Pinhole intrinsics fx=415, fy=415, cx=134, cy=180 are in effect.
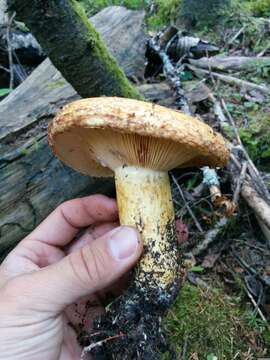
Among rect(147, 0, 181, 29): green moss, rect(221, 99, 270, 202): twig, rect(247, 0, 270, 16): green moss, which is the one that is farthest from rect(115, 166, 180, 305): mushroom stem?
rect(247, 0, 270, 16): green moss

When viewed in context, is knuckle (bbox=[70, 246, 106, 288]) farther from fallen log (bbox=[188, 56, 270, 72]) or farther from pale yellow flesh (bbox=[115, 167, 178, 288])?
fallen log (bbox=[188, 56, 270, 72])

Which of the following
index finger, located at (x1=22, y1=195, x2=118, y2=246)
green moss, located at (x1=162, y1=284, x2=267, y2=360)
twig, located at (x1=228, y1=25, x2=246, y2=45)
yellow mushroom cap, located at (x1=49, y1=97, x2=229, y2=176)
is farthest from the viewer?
twig, located at (x1=228, y1=25, x2=246, y2=45)

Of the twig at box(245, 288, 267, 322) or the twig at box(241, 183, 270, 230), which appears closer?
the twig at box(245, 288, 267, 322)

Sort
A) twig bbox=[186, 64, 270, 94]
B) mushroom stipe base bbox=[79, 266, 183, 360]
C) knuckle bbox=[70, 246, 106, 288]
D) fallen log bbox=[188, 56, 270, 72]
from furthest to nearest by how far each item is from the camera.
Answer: fallen log bbox=[188, 56, 270, 72]
twig bbox=[186, 64, 270, 94]
mushroom stipe base bbox=[79, 266, 183, 360]
knuckle bbox=[70, 246, 106, 288]

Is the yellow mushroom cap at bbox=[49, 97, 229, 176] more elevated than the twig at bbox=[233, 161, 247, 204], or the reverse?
the yellow mushroom cap at bbox=[49, 97, 229, 176]

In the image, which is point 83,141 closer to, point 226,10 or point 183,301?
point 183,301

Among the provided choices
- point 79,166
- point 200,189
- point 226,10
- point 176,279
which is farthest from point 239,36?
point 176,279

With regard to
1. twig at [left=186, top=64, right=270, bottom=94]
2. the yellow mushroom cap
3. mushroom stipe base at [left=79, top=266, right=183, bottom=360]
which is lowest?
twig at [left=186, top=64, right=270, bottom=94]
